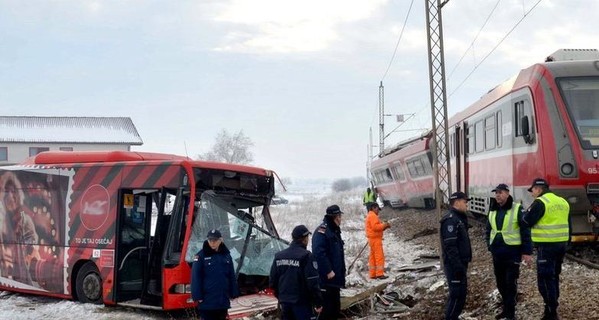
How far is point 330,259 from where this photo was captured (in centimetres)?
870

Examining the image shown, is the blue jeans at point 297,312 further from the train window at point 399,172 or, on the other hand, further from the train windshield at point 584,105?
the train window at point 399,172

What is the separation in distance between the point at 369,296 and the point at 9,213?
768 centimetres

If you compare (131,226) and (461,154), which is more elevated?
(461,154)

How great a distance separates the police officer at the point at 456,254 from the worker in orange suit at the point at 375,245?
16.8 feet

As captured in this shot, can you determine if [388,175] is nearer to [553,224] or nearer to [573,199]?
[573,199]

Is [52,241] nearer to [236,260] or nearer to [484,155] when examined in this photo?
[236,260]

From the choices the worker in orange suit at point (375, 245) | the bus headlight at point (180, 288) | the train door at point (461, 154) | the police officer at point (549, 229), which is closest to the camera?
the police officer at point (549, 229)

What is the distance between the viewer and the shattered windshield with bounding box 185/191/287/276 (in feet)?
33.7

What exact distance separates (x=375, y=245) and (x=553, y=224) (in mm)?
5568

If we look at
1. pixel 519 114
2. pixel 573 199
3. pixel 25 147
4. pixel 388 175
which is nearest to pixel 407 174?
pixel 388 175

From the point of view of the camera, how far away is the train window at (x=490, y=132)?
534 inches

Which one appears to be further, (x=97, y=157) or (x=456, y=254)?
(x=97, y=157)

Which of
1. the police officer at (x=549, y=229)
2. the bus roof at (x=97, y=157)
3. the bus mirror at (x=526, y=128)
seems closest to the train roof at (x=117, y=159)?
the bus roof at (x=97, y=157)

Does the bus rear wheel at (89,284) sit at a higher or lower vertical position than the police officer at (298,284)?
lower
